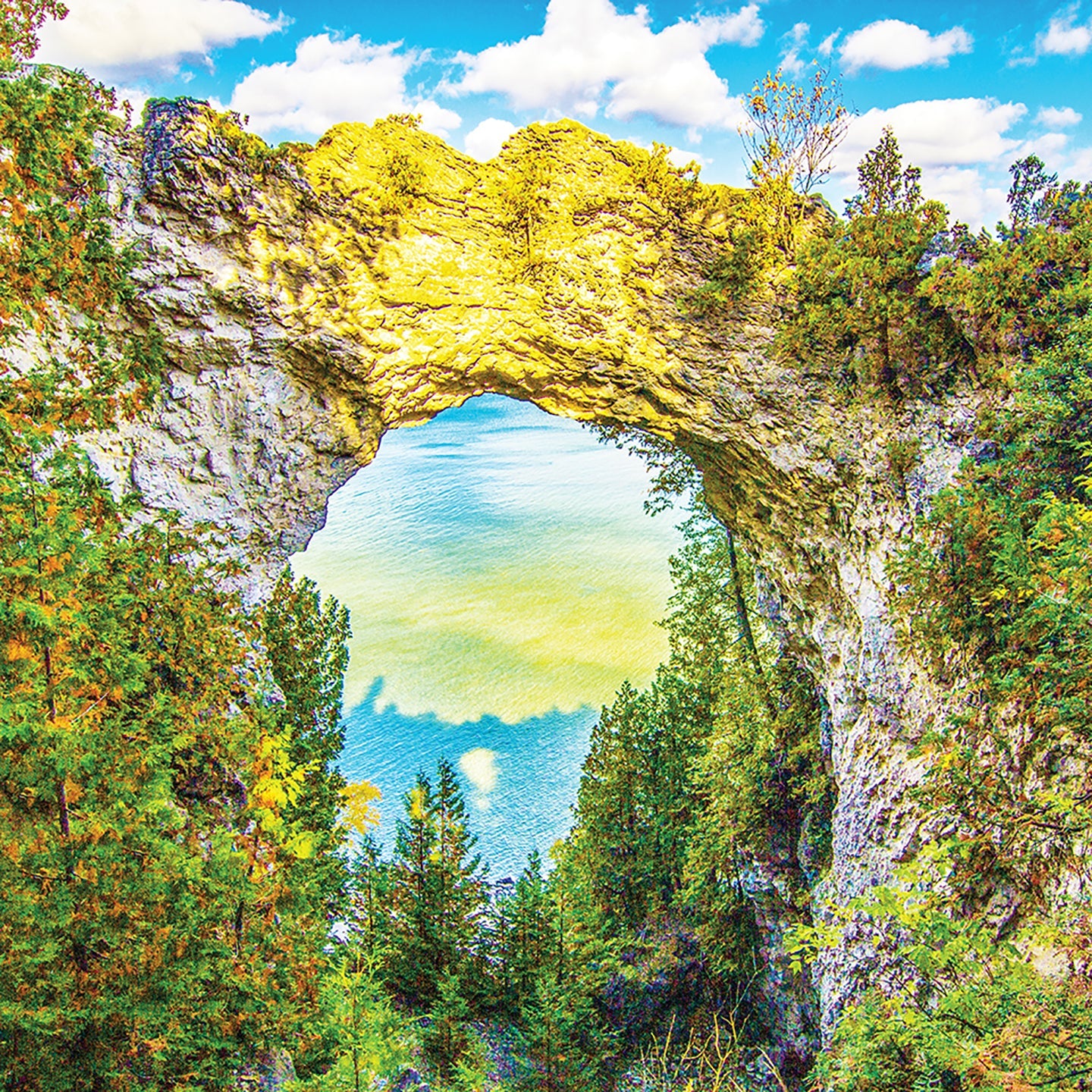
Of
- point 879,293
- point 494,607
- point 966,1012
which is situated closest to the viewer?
point 966,1012

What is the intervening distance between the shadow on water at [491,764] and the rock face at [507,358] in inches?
443

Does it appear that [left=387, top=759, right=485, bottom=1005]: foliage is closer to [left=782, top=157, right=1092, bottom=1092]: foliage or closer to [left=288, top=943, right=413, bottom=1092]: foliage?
[left=782, top=157, right=1092, bottom=1092]: foliage

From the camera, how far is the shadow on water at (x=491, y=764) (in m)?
20.2

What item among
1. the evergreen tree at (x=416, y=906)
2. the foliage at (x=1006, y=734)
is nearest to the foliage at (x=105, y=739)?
the foliage at (x=1006, y=734)

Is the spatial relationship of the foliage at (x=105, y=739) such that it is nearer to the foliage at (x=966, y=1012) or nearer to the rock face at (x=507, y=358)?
the rock face at (x=507, y=358)

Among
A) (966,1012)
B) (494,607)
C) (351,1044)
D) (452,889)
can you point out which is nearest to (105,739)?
(351,1044)

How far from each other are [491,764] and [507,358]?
17096mm

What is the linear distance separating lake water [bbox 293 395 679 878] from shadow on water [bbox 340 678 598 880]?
6 centimetres

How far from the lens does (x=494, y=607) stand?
29.4 metres

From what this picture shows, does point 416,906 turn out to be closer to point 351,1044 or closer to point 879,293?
point 351,1044

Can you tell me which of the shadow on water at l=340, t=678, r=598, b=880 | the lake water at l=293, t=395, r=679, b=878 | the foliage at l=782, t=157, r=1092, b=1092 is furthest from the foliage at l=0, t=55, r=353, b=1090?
the lake water at l=293, t=395, r=679, b=878

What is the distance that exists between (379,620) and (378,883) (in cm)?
1790

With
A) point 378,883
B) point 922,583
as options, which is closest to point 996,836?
point 922,583

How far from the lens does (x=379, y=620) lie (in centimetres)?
2780
